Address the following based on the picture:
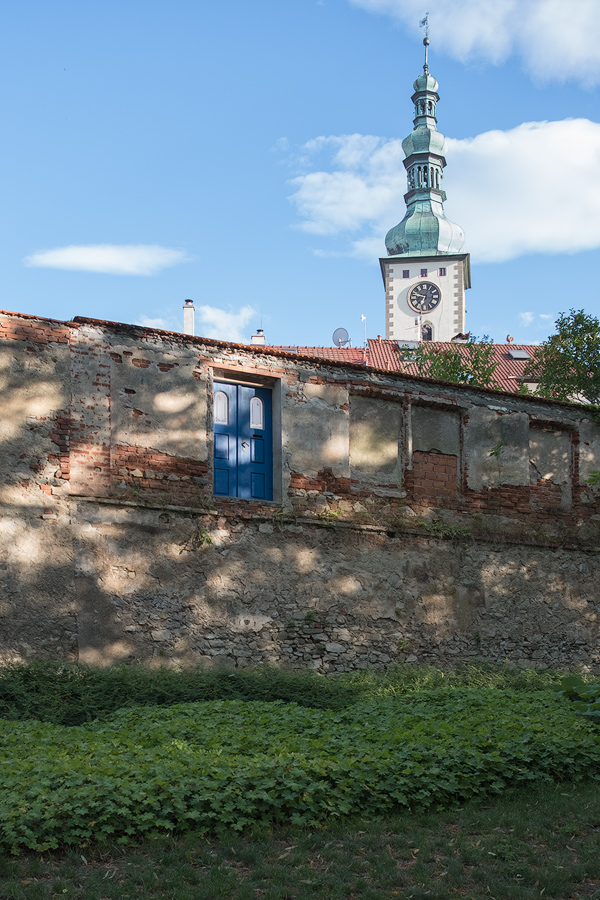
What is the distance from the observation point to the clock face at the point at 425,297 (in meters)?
63.6

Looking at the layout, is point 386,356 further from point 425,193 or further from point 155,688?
point 155,688

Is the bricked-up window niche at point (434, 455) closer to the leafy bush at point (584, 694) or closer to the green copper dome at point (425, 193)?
the leafy bush at point (584, 694)

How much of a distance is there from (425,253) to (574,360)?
46014mm

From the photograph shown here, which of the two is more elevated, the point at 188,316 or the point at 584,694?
the point at 188,316

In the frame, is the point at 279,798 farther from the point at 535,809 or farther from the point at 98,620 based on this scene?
the point at 98,620

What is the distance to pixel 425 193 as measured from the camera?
65.8 meters

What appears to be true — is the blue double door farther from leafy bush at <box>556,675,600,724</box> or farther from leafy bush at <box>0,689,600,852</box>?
leafy bush at <box>556,675,600,724</box>

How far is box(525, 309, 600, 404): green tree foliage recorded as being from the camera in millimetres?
20078

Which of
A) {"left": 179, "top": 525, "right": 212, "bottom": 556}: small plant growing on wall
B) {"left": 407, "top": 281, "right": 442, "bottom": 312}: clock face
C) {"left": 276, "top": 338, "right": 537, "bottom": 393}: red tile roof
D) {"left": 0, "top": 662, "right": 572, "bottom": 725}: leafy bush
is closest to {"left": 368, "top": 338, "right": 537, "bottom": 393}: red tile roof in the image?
{"left": 276, "top": 338, "right": 537, "bottom": 393}: red tile roof

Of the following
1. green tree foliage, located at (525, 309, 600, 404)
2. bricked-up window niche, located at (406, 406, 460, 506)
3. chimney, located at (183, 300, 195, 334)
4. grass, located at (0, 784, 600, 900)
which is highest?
chimney, located at (183, 300, 195, 334)

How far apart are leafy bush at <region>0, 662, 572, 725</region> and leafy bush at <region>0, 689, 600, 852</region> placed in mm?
709

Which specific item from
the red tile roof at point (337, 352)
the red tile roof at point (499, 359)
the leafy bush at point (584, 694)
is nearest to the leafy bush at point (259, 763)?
the leafy bush at point (584, 694)

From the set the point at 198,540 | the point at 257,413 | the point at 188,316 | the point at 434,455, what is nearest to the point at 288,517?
the point at 198,540

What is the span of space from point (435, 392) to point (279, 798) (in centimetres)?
917
